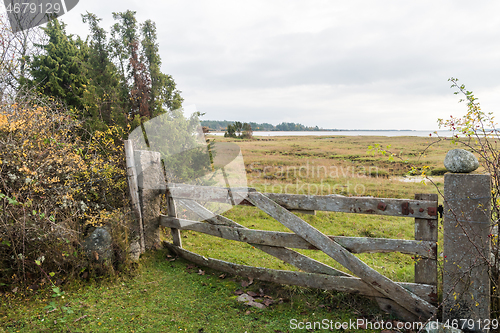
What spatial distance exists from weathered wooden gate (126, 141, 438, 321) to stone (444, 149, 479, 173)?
1.47ft

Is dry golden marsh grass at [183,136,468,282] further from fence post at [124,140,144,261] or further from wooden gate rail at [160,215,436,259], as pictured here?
fence post at [124,140,144,261]

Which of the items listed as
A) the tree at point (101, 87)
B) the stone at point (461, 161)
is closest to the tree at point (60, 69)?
the tree at point (101, 87)

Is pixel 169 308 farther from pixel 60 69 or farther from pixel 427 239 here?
pixel 60 69

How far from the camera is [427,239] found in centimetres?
353

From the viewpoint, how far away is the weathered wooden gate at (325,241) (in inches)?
140

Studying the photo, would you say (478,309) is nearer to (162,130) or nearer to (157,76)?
(162,130)

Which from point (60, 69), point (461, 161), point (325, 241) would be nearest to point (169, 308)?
point (325, 241)

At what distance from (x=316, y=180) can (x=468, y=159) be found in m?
15.5

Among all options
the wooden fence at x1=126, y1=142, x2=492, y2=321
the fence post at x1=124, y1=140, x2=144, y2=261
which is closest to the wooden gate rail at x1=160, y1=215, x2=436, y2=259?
the wooden fence at x1=126, y1=142, x2=492, y2=321

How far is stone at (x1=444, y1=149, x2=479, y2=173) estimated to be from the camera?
3.30 meters

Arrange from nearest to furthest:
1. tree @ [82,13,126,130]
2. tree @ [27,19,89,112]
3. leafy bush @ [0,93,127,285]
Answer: leafy bush @ [0,93,127,285], tree @ [82,13,126,130], tree @ [27,19,89,112]

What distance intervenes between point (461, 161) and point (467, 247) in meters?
1.03

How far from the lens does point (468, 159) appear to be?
3297 mm

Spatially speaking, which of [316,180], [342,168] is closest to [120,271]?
[316,180]
